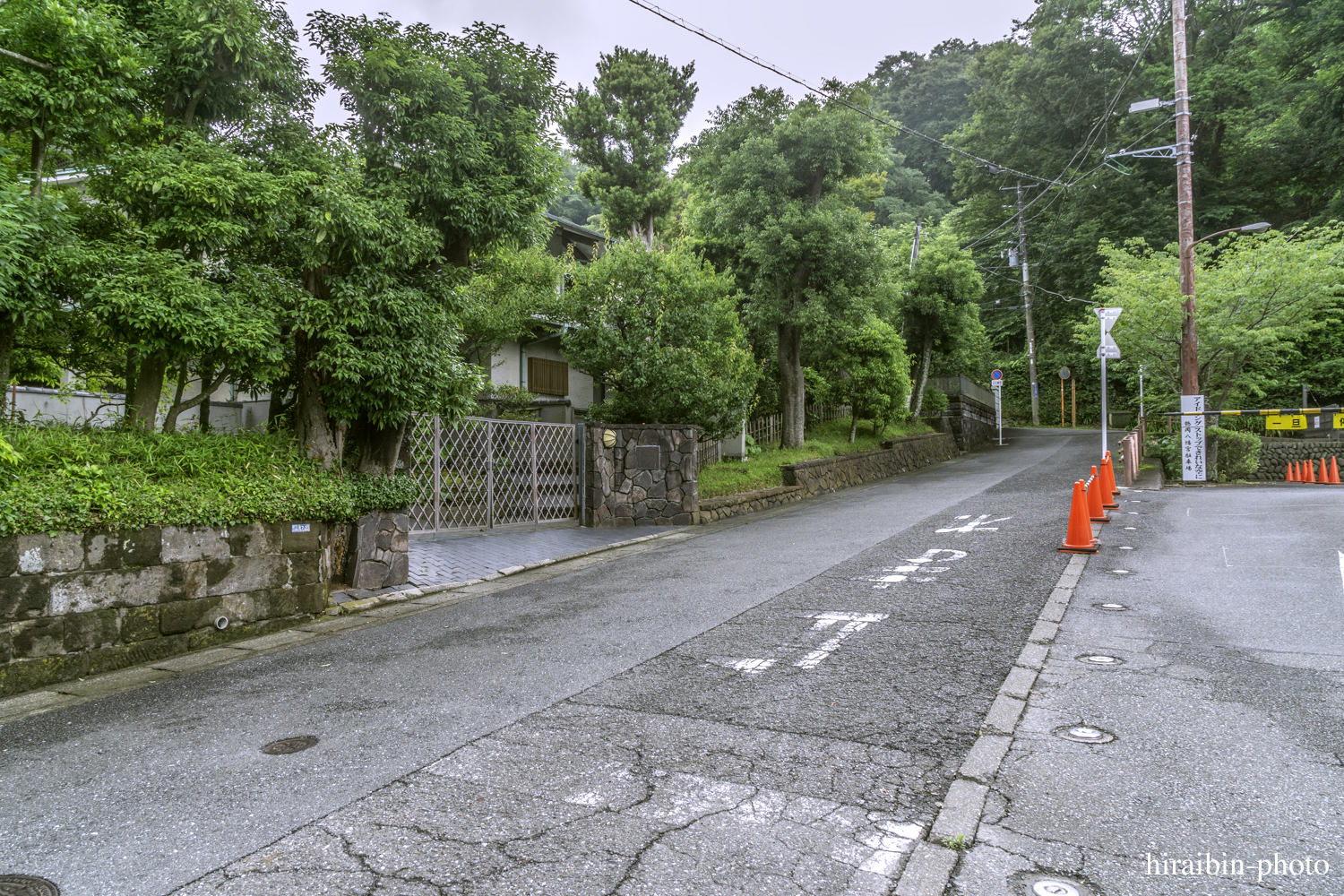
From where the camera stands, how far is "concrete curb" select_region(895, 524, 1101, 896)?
8.55 ft

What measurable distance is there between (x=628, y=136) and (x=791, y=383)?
33.0 ft

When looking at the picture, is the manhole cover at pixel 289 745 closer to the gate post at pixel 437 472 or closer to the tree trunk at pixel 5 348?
the tree trunk at pixel 5 348

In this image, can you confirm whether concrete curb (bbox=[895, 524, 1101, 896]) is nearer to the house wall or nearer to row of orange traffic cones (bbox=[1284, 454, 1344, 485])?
the house wall

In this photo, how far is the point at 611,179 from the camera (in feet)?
78.3

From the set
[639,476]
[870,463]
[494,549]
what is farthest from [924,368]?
[494,549]

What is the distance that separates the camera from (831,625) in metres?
6.00

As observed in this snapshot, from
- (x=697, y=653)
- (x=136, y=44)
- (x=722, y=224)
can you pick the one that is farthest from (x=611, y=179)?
(x=697, y=653)

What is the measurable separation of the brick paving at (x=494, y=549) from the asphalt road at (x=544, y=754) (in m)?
1.90

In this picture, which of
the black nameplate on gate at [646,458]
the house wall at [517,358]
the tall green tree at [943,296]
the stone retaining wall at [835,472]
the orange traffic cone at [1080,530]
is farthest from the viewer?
the tall green tree at [943,296]

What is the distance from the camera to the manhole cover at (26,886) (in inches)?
102

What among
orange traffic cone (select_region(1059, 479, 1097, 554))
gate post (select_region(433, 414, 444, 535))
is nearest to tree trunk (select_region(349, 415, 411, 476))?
gate post (select_region(433, 414, 444, 535))

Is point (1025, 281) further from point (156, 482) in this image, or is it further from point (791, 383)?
point (156, 482)

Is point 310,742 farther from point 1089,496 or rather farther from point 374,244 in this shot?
point 1089,496

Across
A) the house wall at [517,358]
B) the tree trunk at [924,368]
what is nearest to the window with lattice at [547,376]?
the house wall at [517,358]
